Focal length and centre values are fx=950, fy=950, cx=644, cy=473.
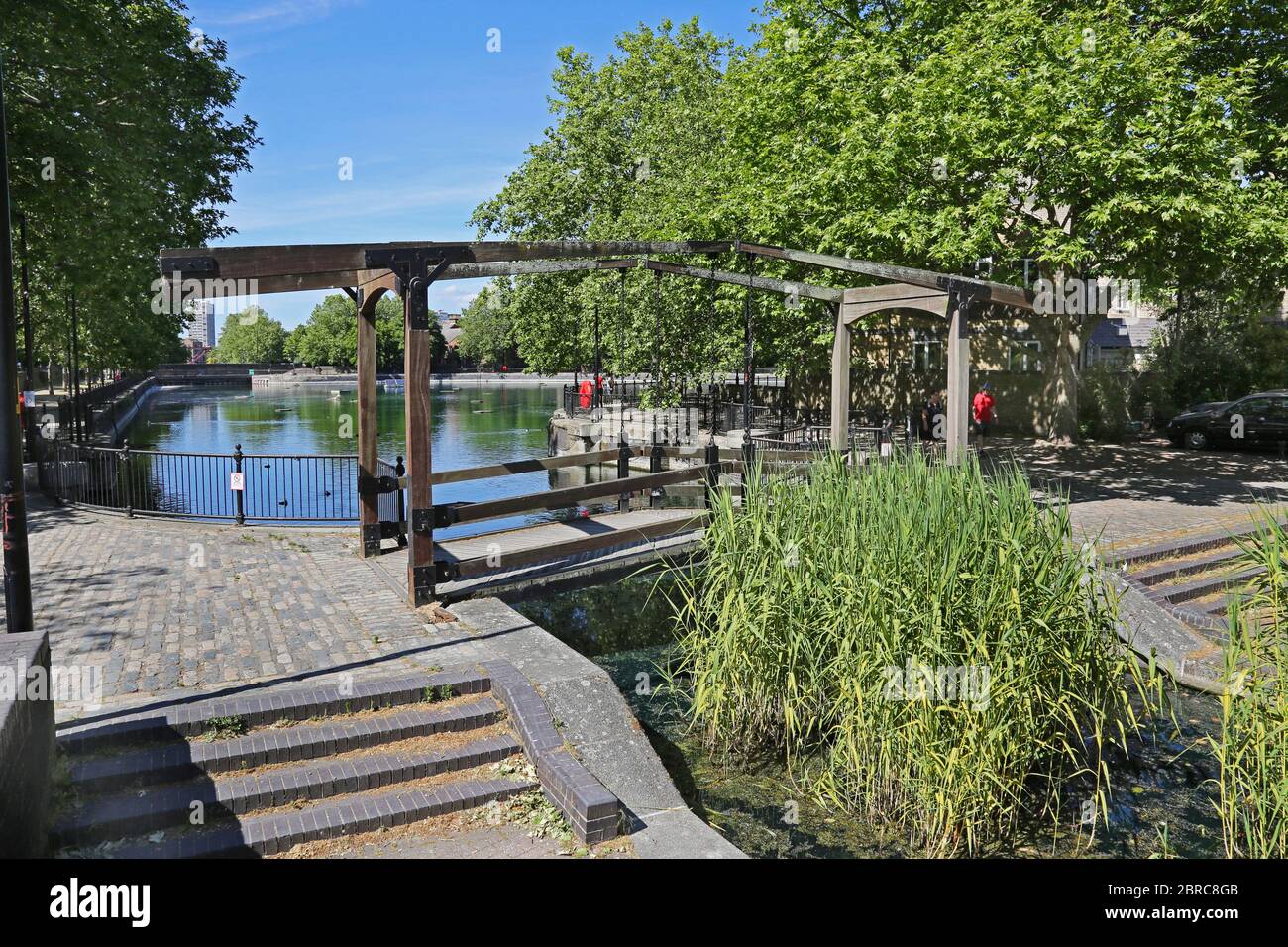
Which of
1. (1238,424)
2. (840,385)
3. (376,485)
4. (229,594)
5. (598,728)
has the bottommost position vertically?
(598,728)

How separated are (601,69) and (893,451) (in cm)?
3342

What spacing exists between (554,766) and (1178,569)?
29.9ft

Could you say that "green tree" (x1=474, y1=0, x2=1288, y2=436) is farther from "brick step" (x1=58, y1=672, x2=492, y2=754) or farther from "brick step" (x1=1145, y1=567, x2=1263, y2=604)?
A: "brick step" (x1=58, y1=672, x2=492, y2=754)

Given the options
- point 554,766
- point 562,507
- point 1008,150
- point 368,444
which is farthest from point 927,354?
point 554,766

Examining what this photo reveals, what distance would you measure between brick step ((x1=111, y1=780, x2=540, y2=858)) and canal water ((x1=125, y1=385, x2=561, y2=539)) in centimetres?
941

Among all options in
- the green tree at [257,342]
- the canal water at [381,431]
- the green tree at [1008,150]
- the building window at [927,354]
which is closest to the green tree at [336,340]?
the green tree at [257,342]

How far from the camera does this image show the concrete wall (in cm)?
429

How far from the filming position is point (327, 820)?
547 cm

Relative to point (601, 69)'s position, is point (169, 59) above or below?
below

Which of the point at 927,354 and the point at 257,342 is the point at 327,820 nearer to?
the point at 927,354

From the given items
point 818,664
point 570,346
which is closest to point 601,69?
point 570,346

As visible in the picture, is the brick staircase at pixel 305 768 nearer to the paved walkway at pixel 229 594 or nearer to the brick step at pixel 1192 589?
the paved walkway at pixel 229 594
